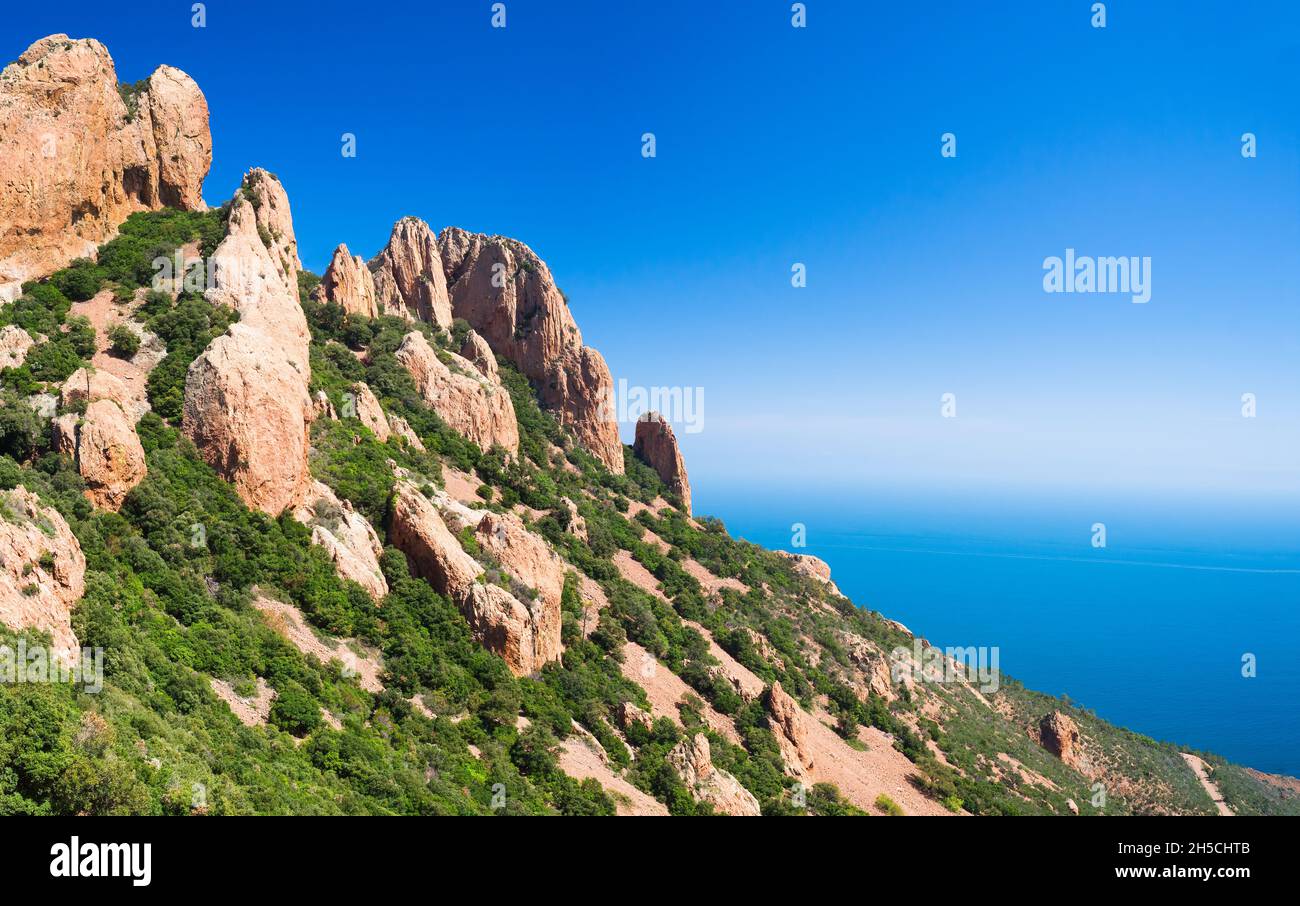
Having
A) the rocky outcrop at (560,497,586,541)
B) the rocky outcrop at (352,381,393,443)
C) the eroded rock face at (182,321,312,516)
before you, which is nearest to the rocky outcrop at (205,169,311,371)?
the eroded rock face at (182,321,312,516)

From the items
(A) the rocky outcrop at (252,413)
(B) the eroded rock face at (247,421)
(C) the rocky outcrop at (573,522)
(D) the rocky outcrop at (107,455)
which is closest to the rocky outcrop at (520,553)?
(A) the rocky outcrop at (252,413)

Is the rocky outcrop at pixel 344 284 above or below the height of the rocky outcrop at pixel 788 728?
above

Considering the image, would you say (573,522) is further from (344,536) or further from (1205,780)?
(1205,780)

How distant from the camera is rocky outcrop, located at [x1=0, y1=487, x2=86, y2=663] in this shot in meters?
13.8

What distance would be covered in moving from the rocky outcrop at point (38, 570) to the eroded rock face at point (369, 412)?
17.7 meters

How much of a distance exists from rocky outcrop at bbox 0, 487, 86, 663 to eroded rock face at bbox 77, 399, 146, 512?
4.16m

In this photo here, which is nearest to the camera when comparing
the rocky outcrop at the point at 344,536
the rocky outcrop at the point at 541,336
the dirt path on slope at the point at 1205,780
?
the rocky outcrop at the point at 344,536

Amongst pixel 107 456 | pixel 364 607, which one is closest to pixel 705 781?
pixel 364 607

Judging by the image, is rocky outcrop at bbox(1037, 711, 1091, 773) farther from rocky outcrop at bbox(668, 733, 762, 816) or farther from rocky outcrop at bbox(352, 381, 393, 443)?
rocky outcrop at bbox(352, 381, 393, 443)

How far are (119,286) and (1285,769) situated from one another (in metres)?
146

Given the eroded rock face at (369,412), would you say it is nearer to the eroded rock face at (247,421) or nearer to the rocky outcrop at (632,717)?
the eroded rock face at (247,421)

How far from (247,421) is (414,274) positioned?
38402 mm

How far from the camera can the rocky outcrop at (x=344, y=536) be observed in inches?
991
